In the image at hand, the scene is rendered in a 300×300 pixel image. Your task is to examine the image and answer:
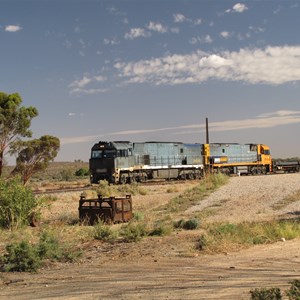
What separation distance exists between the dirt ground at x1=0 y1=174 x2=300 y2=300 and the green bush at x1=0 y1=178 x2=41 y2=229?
15.2 feet

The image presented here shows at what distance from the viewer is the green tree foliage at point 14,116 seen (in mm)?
24261

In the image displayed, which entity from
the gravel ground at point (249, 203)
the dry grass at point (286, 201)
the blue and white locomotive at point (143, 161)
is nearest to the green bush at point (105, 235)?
the gravel ground at point (249, 203)

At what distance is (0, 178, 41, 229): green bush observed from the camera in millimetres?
15102

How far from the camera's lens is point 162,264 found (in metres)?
8.90

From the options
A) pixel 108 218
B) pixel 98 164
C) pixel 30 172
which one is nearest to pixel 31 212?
pixel 108 218

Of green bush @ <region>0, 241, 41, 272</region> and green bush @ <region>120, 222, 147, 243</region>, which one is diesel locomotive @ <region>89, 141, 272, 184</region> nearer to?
green bush @ <region>120, 222, 147, 243</region>

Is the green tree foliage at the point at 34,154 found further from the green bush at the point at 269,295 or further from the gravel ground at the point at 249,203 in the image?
the green bush at the point at 269,295

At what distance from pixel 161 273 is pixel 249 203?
12086mm

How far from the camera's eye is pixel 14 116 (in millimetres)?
24719

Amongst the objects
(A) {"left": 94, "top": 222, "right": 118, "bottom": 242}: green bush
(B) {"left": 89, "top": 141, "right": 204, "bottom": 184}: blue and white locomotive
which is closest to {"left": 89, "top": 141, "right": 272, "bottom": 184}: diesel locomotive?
(B) {"left": 89, "top": 141, "right": 204, "bottom": 184}: blue and white locomotive

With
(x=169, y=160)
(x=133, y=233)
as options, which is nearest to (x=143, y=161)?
(x=169, y=160)

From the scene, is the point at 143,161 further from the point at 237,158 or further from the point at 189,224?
the point at 189,224

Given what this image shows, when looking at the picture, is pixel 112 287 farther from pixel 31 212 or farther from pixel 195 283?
pixel 31 212

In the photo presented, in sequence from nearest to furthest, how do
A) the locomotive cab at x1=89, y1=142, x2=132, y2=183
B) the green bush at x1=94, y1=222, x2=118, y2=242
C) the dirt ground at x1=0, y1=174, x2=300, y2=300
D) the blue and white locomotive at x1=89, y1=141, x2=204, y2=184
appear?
1. the dirt ground at x1=0, y1=174, x2=300, y2=300
2. the green bush at x1=94, y1=222, x2=118, y2=242
3. the locomotive cab at x1=89, y1=142, x2=132, y2=183
4. the blue and white locomotive at x1=89, y1=141, x2=204, y2=184
